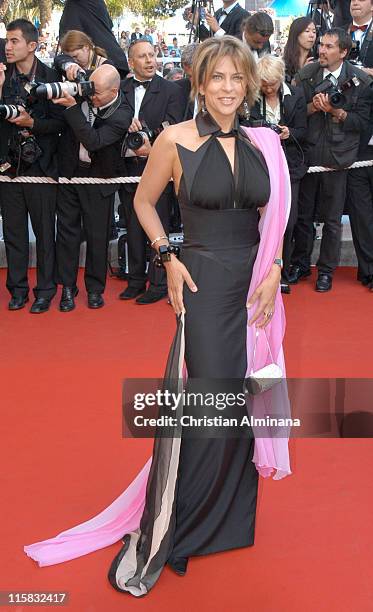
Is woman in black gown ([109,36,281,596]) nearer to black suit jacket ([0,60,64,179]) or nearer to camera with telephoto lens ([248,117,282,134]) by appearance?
camera with telephoto lens ([248,117,282,134])

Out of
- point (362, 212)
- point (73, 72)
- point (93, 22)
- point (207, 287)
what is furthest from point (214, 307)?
point (93, 22)

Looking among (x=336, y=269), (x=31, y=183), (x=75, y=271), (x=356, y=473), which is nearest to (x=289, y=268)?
(x=336, y=269)

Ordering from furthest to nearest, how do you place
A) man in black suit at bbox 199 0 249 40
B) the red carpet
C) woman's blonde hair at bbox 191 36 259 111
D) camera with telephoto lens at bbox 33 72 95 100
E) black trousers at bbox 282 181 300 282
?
man in black suit at bbox 199 0 249 40 < black trousers at bbox 282 181 300 282 < camera with telephoto lens at bbox 33 72 95 100 < the red carpet < woman's blonde hair at bbox 191 36 259 111

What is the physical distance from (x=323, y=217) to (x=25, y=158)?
88.5 inches

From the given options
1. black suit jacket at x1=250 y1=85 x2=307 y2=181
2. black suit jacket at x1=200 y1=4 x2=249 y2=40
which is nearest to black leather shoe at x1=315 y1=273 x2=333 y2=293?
black suit jacket at x1=250 y1=85 x2=307 y2=181

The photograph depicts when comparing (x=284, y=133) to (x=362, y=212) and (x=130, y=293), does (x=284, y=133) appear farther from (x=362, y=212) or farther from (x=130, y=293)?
(x=130, y=293)

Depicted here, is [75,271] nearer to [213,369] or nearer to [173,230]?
[173,230]

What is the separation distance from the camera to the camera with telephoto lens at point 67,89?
17.1ft

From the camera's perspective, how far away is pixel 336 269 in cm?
689

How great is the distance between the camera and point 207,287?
2.86 m

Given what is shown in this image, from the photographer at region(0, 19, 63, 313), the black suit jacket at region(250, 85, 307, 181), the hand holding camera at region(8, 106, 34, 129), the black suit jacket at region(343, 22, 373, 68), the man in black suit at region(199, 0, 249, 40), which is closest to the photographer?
the hand holding camera at region(8, 106, 34, 129)

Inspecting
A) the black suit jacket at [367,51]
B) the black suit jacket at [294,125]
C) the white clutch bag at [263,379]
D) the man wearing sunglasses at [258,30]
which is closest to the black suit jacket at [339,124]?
the black suit jacket at [294,125]

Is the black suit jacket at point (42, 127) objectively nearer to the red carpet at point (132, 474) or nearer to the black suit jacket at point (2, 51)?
the black suit jacket at point (2, 51)

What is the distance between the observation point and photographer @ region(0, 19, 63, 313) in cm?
556
